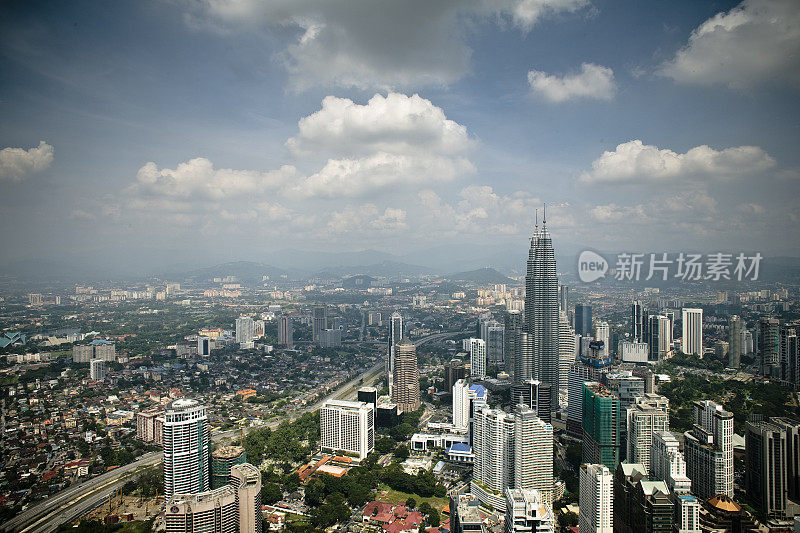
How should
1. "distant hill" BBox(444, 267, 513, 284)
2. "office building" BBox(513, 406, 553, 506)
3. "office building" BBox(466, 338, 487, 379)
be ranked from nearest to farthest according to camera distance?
"office building" BBox(513, 406, 553, 506) < "office building" BBox(466, 338, 487, 379) < "distant hill" BBox(444, 267, 513, 284)

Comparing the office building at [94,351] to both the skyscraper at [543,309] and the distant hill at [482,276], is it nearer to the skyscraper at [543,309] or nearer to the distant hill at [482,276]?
the skyscraper at [543,309]

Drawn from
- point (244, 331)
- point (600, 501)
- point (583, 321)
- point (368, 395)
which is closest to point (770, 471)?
point (600, 501)

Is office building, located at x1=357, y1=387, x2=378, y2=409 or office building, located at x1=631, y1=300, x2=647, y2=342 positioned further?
office building, located at x1=631, y1=300, x2=647, y2=342

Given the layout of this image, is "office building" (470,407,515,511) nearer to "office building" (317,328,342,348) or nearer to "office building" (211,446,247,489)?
"office building" (211,446,247,489)

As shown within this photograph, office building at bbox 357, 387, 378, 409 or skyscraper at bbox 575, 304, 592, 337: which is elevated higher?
skyscraper at bbox 575, 304, 592, 337

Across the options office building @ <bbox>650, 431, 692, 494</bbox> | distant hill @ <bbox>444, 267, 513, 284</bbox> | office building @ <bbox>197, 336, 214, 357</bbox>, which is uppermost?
distant hill @ <bbox>444, 267, 513, 284</bbox>

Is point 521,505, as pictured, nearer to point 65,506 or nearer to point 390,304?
point 65,506

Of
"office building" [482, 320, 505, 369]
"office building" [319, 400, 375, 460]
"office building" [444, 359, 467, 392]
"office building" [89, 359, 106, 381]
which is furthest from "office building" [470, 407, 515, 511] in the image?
"office building" [89, 359, 106, 381]

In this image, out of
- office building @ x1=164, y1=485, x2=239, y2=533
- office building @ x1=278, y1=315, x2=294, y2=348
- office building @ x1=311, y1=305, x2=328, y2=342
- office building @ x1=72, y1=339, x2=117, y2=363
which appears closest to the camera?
office building @ x1=164, y1=485, x2=239, y2=533
